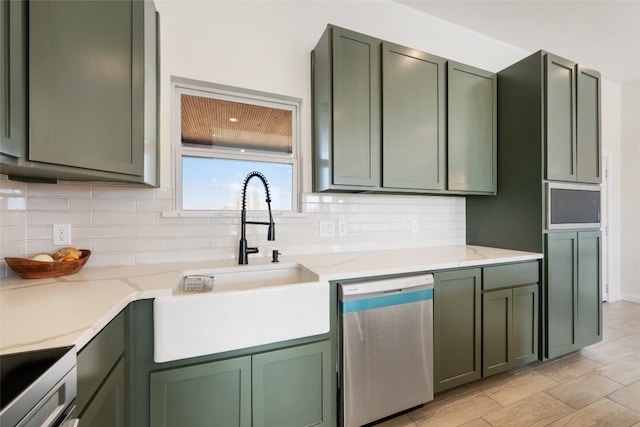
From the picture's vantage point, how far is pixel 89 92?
3.86 feet

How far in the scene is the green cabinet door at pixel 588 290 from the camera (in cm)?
227

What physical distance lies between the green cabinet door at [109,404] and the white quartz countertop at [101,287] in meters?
0.22

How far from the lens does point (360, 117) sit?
6.18ft

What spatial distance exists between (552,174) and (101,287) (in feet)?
9.71

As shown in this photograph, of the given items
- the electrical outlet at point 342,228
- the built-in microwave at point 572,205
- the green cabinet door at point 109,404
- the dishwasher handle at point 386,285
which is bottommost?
the green cabinet door at point 109,404

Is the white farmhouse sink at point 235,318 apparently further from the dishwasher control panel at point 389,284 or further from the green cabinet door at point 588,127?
the green cabinet door at point 588,127

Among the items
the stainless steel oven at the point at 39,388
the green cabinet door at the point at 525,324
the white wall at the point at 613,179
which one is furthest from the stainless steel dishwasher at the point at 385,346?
the white wall at the point at 613,179

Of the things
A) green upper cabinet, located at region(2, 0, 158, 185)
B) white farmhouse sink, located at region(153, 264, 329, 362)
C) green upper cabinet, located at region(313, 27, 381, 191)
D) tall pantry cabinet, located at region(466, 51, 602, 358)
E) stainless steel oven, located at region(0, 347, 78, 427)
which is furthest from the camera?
tall pantry cabinet, located at region(466, 51, 602, 358)

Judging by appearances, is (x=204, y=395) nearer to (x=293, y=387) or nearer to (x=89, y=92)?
(x=293, y=387)

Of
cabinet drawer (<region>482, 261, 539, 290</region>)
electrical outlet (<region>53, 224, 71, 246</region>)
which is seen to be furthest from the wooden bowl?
cabinet drawer (<region>482, 261, 539, 290</region>)

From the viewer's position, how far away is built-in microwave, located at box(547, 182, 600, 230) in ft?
6.93

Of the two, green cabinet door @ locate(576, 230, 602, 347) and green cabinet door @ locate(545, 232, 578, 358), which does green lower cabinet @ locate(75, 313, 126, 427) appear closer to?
green cabinet door @ locate(545, 232, 578, 358)

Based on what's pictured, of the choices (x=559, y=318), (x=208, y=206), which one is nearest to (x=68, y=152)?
(x=208, y=206)

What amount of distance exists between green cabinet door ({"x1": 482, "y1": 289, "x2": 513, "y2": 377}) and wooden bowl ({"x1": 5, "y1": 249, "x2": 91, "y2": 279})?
7.98 ft
